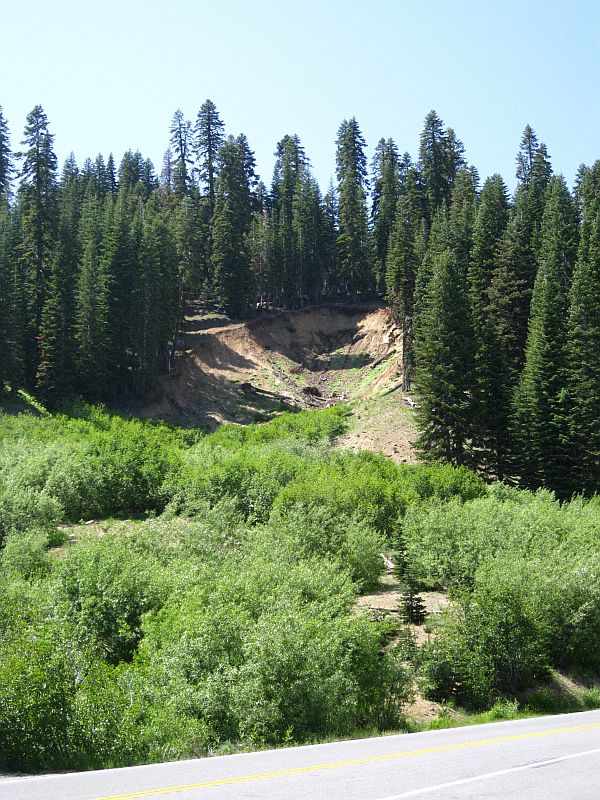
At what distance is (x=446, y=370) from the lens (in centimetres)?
5050

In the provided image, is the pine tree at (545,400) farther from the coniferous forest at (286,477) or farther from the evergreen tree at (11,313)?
the evergreen tree at (11,313)

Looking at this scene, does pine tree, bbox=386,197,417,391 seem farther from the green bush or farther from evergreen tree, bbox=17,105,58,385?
the green bush

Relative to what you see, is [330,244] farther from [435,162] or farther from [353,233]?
[435,162]

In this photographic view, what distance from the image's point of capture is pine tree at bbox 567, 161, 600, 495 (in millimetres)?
46312

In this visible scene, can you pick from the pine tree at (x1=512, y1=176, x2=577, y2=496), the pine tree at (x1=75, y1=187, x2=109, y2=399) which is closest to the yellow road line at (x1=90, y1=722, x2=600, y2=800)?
the pine tree at (x1=512, y1=176, x2=577, y2=496)

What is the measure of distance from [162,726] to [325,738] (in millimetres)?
A: 3701

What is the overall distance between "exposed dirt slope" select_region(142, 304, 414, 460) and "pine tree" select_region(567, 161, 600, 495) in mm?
13578

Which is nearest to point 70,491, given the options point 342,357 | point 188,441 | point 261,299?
point 188,441

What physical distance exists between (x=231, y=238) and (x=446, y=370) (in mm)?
35609

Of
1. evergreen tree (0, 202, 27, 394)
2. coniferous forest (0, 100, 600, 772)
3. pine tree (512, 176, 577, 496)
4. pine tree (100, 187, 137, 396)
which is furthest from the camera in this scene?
pine tree (100, 187, 137, 396)

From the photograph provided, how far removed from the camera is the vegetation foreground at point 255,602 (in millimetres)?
15875

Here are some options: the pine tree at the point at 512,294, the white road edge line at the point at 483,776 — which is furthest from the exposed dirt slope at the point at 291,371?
the white road edge line at the point at 483,776

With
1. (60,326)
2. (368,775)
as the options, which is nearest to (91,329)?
(60,326)

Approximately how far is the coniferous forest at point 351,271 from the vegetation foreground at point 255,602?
975 centimetres
